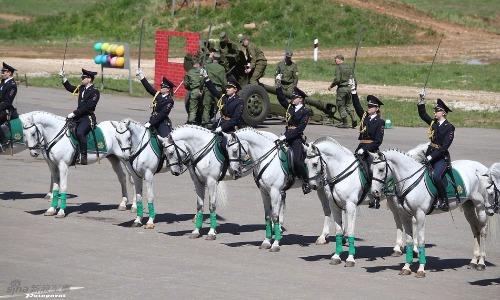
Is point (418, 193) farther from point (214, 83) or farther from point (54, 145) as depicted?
point (214, 83)

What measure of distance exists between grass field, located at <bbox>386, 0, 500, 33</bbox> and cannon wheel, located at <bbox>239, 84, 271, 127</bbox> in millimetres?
34677

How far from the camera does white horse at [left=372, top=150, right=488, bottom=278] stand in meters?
19.0

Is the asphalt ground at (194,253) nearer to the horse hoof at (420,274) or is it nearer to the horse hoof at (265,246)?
the horse hoof at (420,274)

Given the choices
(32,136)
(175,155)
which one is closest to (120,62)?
(32,136)

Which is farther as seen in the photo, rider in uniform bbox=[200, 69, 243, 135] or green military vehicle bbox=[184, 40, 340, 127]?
green military vehicle bbox=[184, 40, 340, 127]

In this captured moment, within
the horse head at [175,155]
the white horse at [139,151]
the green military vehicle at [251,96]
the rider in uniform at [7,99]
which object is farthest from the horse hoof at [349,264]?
the green military vehicle at [251,96]

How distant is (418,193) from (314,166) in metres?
1.76

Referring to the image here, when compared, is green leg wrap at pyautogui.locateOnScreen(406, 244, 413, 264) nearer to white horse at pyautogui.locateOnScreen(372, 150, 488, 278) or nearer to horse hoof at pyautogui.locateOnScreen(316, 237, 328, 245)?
white horse at pyautogui.locateOnScreen(372, 150, 488, 278)

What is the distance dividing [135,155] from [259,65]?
13.4 m

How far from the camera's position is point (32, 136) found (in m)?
23.6

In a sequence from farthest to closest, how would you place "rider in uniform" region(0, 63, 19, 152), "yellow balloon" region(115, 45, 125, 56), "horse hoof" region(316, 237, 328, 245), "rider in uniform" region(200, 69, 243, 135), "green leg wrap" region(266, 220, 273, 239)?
"yellow balloon" region(115, 45, 125, 56)
"rider in uniform" region(0, 63, 19, 152)
"rider in uniform" region(200, 69, 243, 135)
"horse hoof" region(316, 237, 328, 245)
"green leg wrap" region(266, 220, 273, 239)

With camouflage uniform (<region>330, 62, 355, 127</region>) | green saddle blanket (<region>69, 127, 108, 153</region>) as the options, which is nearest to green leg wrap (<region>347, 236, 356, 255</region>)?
green saddle blanket (<region>69, 127, 108, 153</region>)

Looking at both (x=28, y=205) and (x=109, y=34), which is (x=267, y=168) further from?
(x=109, y=34)

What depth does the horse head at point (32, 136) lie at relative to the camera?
23.6 metres
